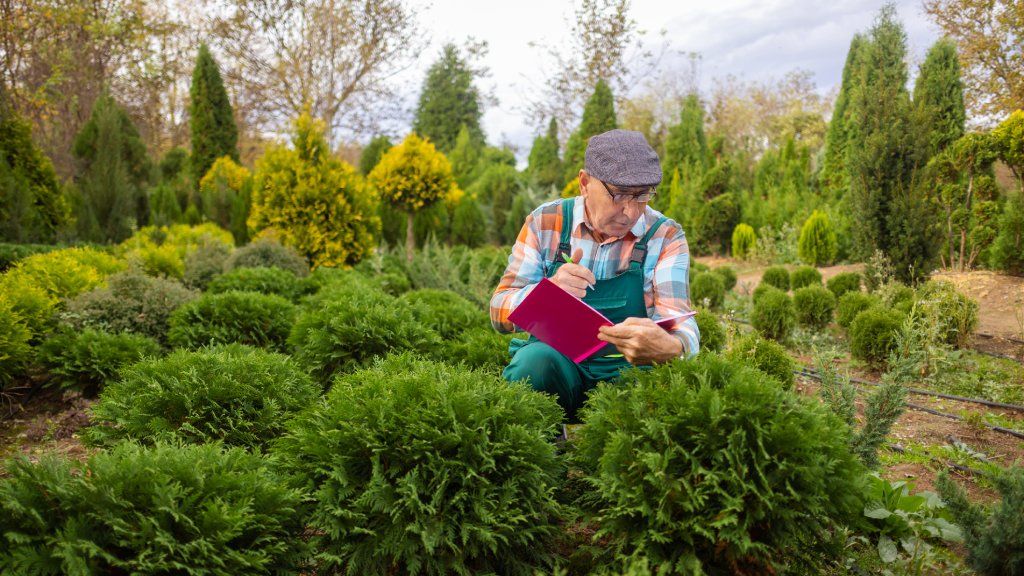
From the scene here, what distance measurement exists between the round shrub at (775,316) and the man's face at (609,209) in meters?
3.65

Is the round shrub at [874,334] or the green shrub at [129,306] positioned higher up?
the green shrub at [129,306]

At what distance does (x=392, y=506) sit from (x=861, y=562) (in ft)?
5.56

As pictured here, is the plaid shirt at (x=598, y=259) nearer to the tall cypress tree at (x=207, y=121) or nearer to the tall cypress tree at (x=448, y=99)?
the tall cypress tree at (x=207, y=121)

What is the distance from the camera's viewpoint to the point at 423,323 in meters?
3.79

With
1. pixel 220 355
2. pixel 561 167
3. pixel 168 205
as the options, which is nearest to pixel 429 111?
pixel 561 167

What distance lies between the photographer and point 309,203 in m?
7.41

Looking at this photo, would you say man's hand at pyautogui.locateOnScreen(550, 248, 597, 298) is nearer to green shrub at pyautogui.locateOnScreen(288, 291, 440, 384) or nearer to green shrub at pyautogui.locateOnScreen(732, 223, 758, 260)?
green shrub at pyautogui.locateOnScreen(288, 291, 440, 384)

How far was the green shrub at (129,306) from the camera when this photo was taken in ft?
14.2

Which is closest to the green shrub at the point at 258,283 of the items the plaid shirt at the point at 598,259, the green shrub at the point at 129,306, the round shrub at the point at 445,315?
the green shrub at the point at 129,306

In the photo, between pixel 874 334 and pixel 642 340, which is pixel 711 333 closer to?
pixel 874 334

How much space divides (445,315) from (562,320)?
2.01 m

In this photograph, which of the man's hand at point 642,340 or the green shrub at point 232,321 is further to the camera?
the green shrub at point 232,321

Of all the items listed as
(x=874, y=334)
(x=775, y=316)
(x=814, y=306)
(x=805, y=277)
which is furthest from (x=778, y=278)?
(x=874, y=334)

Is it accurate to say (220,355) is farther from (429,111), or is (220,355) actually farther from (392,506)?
(429,111)
